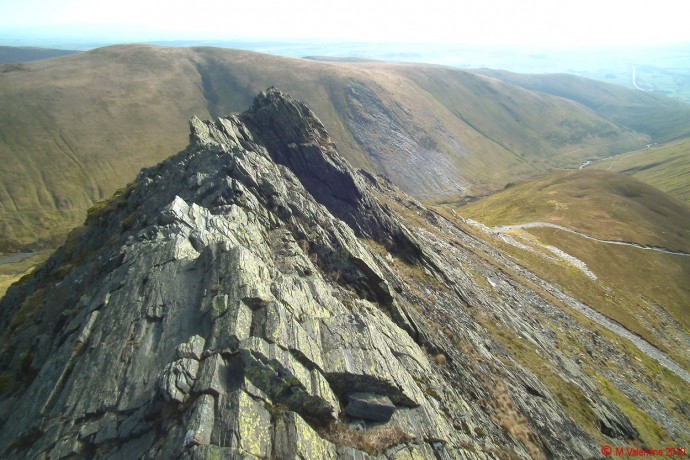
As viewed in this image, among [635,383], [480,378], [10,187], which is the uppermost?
[480,378]

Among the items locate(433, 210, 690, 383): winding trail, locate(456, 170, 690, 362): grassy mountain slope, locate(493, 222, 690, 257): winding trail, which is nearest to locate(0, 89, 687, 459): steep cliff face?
locate(433, 210, 690, 383): winding trail

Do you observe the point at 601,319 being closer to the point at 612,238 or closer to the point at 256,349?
the point at 612,238

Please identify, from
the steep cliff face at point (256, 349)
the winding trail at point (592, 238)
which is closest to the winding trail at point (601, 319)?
the steep cliff face at point (256, 349)

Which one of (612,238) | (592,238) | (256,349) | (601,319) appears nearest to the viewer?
(256,349)

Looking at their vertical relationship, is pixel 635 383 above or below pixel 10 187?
above

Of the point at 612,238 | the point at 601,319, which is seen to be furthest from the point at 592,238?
the point at 601,319

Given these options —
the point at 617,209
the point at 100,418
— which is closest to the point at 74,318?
the point at 100,418

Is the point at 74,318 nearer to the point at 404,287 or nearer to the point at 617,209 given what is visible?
the point at 404,287
